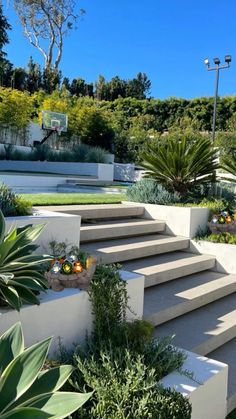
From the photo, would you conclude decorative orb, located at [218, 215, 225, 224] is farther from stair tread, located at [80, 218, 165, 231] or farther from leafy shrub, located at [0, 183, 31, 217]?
leafy shrub, located at [0, 183, 31, 217]

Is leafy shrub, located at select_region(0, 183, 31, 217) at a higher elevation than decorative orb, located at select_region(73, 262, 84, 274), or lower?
higher

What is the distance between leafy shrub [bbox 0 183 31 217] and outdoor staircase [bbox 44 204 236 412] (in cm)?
96

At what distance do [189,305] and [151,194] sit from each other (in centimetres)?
290

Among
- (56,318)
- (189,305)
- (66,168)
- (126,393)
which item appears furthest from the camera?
(66,168)

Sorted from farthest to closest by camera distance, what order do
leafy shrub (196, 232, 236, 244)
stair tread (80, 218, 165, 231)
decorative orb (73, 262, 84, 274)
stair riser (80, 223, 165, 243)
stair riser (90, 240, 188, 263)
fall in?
1. leafy shrub (196, 232, 236, 244)
2. stair tread (80, 218, 165, 231)
3. stair riser (80, 223, 165, 243)
4. stair riser (90, 240, 188, 263)
5. decorative orb (73, 262, 84, 274)

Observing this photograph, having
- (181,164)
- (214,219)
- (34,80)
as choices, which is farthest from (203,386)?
(34,80)

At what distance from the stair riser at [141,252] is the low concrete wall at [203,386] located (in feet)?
5.89

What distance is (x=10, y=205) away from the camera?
4133 mm

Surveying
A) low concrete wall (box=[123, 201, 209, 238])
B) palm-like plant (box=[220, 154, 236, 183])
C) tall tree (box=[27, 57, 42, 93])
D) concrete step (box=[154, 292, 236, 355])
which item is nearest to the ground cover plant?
concrete step (box=[154, 292, 236, 355])

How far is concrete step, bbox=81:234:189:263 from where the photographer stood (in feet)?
15.6

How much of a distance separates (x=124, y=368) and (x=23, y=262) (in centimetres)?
99

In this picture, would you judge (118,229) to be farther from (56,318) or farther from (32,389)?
(32,389)

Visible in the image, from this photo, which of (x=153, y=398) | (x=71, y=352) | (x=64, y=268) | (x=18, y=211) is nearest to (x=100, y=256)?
(x=18, y=211)

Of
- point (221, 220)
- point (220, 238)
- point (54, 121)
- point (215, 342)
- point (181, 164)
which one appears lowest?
point (215, 342)
